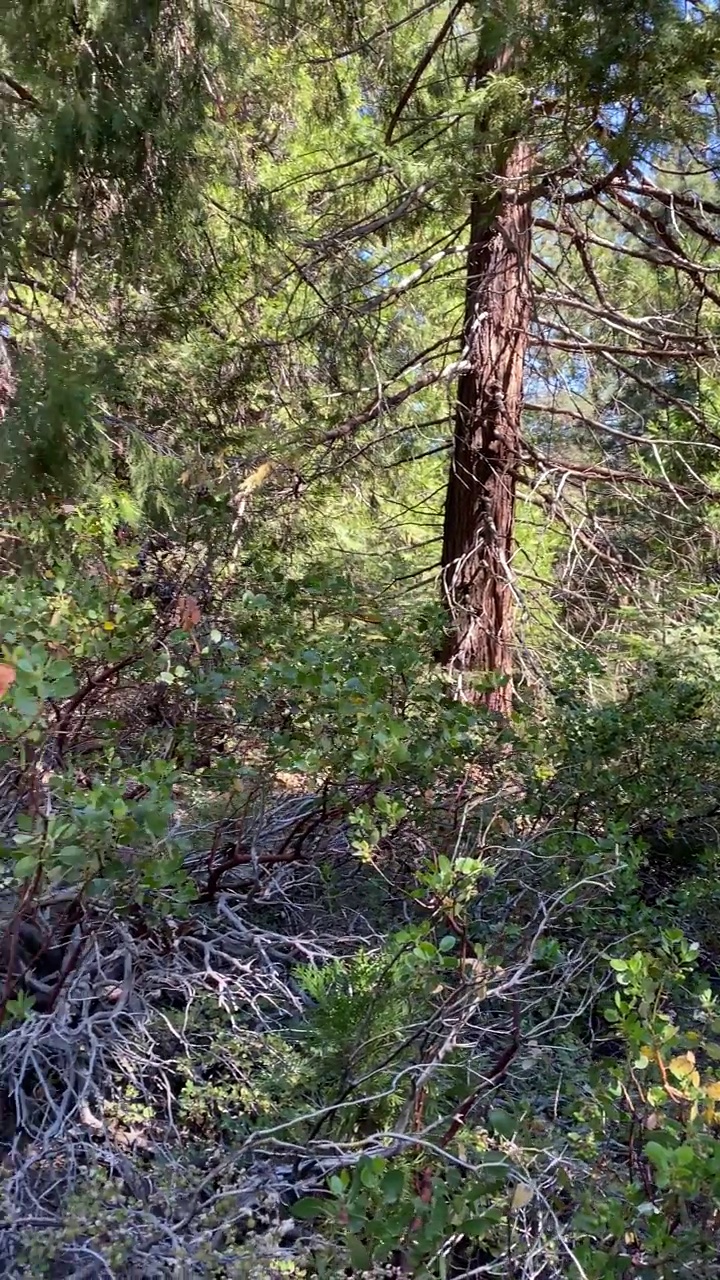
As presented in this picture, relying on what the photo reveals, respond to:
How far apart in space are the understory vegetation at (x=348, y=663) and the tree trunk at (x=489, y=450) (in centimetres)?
3

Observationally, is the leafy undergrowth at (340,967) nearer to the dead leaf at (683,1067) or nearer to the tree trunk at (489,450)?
the dead leaf at (683,1067)

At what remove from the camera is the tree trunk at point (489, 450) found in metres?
5.06

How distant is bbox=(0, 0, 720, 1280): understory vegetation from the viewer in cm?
199

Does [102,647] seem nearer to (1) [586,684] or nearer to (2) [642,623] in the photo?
(1) [586,684]

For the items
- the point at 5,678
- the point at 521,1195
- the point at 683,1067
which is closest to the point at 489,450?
the point at 5,678

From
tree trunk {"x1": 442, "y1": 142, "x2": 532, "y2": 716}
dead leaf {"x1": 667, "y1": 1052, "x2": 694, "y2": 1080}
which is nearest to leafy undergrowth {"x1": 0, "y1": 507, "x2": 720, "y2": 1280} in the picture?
dead leaf {"x1": 667, "y1": 1052, "x2": 694, "y2": 1080}

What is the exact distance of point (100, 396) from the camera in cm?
456

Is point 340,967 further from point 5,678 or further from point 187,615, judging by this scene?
point 187,615

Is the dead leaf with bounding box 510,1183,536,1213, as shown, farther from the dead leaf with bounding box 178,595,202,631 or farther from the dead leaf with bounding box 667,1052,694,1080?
the dead leaf with bounding box 178,595,202,631

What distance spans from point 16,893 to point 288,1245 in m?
1.24

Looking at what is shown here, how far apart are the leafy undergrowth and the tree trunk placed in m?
0.80

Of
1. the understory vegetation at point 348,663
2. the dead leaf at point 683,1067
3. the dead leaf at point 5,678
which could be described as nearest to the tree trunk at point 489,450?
the understory vegetation at point 348,663

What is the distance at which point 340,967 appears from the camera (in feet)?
8.65

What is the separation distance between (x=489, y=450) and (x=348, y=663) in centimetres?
222
